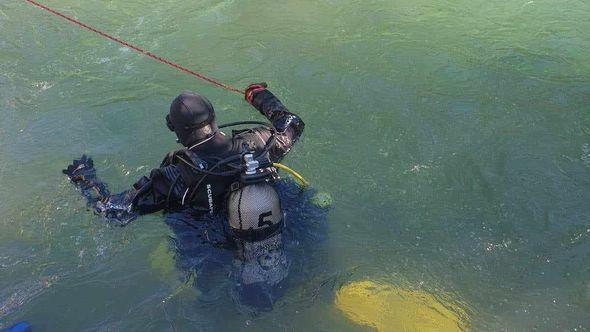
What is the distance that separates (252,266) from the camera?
3.60 metres

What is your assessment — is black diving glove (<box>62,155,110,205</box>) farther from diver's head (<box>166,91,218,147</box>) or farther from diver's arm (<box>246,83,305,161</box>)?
diver's arm (<box>246,83,305,161</box>)

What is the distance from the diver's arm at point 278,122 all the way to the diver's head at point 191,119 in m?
0.45

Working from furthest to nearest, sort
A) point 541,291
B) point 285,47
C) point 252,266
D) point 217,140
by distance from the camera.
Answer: point 285,47 → point 541,291 → point 252,266 → point 217,140

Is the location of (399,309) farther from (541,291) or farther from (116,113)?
(116,113)

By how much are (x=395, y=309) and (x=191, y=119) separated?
2.05 metres

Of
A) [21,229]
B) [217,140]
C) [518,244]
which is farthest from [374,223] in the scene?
[21,229]

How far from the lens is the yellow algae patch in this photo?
12.1 ft

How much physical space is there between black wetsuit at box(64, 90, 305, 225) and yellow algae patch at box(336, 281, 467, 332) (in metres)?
1.23

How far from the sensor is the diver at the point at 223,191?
3.07 m

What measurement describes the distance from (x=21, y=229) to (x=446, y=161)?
4068mm

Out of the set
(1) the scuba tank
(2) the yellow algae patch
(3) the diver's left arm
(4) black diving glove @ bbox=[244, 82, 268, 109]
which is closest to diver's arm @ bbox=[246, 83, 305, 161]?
(4) black diving glove @ bbox=[244, 82, 268, 109]

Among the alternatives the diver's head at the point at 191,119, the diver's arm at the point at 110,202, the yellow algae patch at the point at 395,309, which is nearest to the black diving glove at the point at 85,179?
the diver's arm at the point at 110,202

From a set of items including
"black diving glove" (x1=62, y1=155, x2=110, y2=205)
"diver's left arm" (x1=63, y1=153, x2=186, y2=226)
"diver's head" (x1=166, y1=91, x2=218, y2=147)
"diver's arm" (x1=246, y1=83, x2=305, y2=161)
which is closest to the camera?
"diver's head" (x1=166, y1=91, x2=218, y2=147)

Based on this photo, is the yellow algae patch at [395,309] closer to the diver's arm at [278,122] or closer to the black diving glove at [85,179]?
the diver's arm at [278,122]
